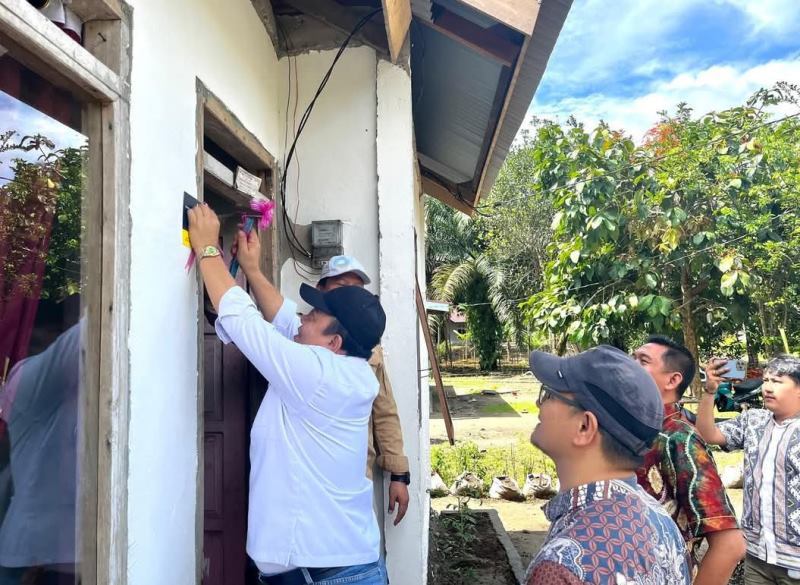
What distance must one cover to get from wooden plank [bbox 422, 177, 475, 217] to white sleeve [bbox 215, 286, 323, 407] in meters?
6.44

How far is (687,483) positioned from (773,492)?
1.36 metres

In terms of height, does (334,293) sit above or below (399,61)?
below

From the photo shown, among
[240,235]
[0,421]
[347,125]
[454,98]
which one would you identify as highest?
[454,98]

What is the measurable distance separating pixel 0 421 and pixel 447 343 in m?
24.6

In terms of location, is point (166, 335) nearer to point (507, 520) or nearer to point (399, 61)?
point (399, 61)

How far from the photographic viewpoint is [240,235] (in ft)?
8.11

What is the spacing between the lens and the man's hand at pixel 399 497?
3.02m

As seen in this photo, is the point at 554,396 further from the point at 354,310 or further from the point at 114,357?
the point at 114,357

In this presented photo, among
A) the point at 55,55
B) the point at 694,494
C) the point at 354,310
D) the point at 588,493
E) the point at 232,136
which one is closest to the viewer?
the point at 588,493

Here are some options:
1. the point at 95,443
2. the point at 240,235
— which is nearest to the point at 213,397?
the point at 240,235

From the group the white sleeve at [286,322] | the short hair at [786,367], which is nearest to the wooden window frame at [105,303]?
the white sleeve at [286,322]

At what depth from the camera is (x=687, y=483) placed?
2.09 m

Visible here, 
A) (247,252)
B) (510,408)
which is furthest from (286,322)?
(510,408)

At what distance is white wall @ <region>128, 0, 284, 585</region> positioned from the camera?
5.72ft
